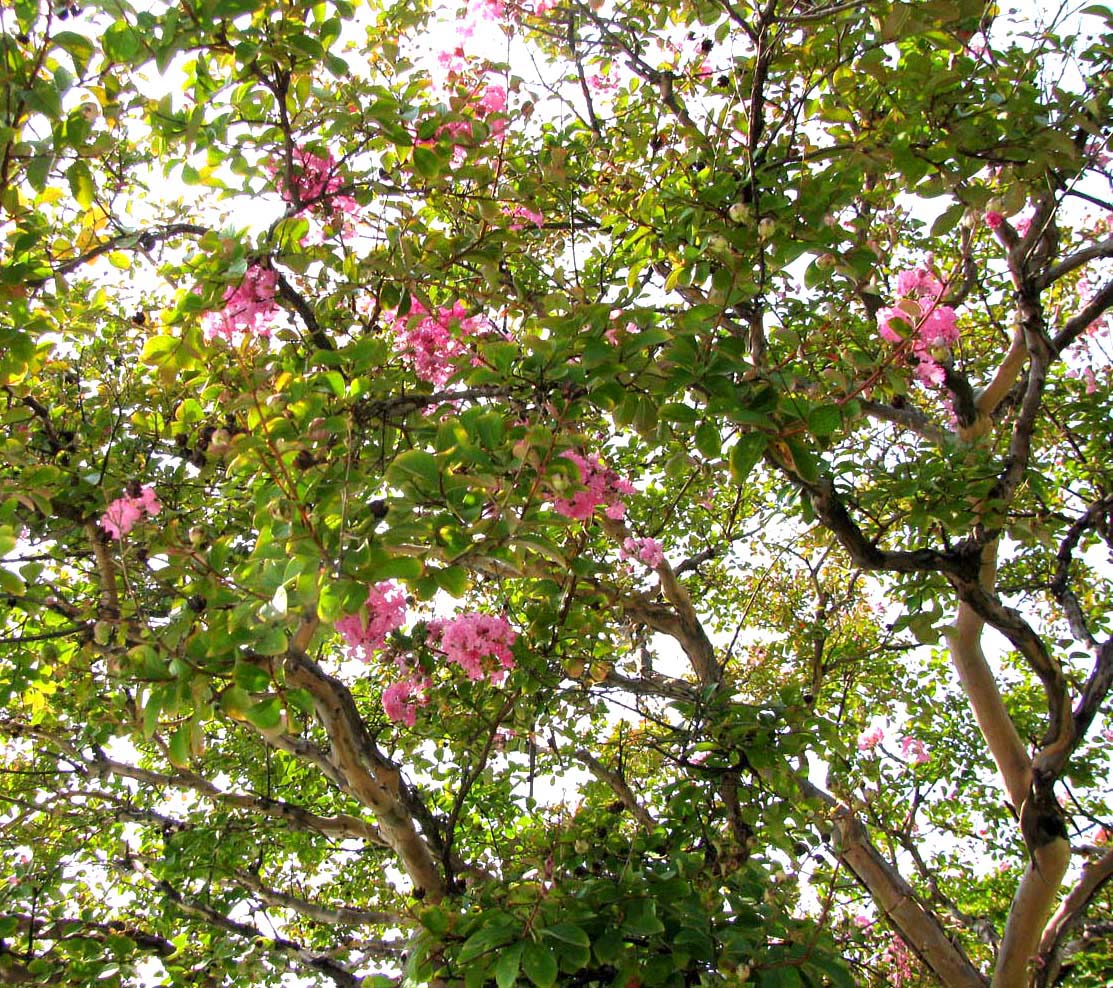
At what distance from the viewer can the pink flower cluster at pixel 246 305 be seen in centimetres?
183

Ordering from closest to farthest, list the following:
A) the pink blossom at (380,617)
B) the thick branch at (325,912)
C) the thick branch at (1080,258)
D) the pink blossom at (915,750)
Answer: the pink blossom at (380,617)
the thick branch at (1080,258)
the thick branch at (325,912)
the pink blossom at (915,750)

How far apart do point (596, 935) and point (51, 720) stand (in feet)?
7.15

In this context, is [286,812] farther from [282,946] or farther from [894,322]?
[894,322]

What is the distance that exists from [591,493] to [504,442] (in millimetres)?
472

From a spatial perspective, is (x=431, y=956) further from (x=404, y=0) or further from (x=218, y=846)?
(x=404, y=0)

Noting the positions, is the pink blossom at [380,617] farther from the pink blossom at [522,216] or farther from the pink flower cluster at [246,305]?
the pink blossom at [522,216]

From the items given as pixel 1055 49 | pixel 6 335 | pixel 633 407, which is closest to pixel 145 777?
pixel 6 335

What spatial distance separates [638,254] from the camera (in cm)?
237

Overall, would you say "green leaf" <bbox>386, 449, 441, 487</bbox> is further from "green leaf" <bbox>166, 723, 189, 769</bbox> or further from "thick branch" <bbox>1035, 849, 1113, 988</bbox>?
"thick branch" <bbox>1035, 849, 1113, 988</bbox>

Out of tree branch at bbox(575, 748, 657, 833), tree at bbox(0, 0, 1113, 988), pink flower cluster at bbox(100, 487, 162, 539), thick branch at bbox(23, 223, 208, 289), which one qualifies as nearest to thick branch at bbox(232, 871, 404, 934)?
tree at bbox(0, 0, 1113, 988)

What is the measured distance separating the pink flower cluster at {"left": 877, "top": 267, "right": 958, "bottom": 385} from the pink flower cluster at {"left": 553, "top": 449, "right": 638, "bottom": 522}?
68 centimetres

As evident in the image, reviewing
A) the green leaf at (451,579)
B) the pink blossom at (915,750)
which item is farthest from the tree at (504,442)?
the pink blossom at (915,750)

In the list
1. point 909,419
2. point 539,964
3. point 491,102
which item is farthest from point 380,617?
point 909,419

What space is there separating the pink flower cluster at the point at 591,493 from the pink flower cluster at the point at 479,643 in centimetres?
36
